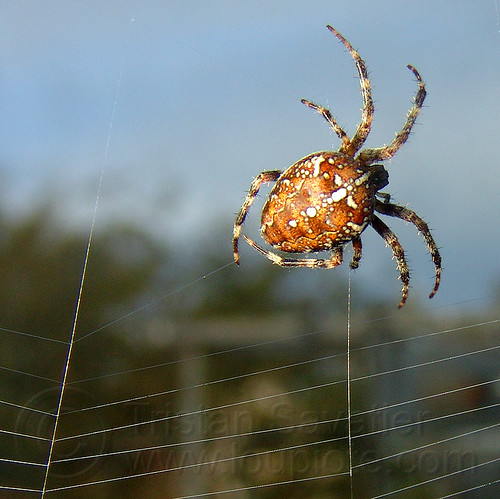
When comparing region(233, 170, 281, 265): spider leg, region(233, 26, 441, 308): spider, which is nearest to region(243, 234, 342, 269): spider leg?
region(233, 26, 441, 308): spider

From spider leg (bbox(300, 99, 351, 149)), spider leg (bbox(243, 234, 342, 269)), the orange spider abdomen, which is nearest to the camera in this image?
the orange spider abdomen

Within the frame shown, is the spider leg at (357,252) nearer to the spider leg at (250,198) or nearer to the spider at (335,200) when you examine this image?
the spider at (335,200)

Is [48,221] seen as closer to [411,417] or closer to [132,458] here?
[132,458]

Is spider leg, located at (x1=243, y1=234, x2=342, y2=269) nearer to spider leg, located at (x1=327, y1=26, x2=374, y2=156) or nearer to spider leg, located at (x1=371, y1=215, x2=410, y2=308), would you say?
spider leg, located at (x1=371, y1=215, x2=410, y2=308)

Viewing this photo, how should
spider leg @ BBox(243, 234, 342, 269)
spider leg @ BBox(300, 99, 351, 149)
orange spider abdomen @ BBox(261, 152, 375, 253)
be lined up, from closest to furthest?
orange spider abdomen @ BBox(261, 152, 375, 253)
spider leg @ BBox(300, 99, 351, 149)
spider leg @ BBox(243, 234, 342, 269)

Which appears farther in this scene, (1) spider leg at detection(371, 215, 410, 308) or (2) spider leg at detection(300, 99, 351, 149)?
(1) spider leg at detection(371, 215, 410, 308)

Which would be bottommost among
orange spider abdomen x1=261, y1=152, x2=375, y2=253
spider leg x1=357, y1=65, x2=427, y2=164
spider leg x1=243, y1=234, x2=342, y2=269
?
spider leg x1=243, y1=234, x2=342, y2=269
